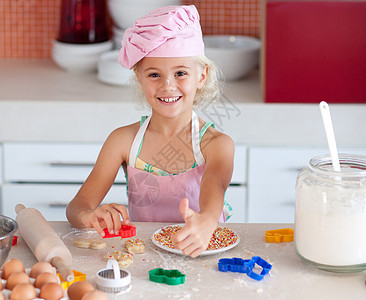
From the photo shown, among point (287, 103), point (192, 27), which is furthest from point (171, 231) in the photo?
point (287, 103)

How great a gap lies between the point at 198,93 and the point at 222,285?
2.20 ft

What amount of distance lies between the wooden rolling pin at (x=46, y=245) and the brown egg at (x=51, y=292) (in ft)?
0.21

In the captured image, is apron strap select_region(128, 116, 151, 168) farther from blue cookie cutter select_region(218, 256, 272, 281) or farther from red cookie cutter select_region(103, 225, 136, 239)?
blue cookie cutter select_region(218, 256, 272, 281)

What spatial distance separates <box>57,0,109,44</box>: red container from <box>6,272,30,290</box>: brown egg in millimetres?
1858

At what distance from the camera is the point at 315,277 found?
3.70 ft

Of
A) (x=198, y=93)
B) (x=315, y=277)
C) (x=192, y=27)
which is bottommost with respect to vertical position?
(x=315, y=277)

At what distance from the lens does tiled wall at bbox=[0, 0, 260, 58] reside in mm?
2949

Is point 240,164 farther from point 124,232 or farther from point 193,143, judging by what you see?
point 124,232

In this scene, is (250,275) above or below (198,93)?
below

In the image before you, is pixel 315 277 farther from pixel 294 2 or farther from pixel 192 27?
pixel 294 2

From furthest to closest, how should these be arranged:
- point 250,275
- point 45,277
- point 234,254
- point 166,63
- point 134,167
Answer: point 134,167 → point 166,63 → point 234,254 → point 250,275 → point 45,277

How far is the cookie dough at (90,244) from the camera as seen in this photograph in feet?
4.06

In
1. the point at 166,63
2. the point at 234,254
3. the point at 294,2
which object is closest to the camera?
the point at 234,254

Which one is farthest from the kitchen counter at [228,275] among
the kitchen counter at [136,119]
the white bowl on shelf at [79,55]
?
the white bowl on shelf at [79,55]
